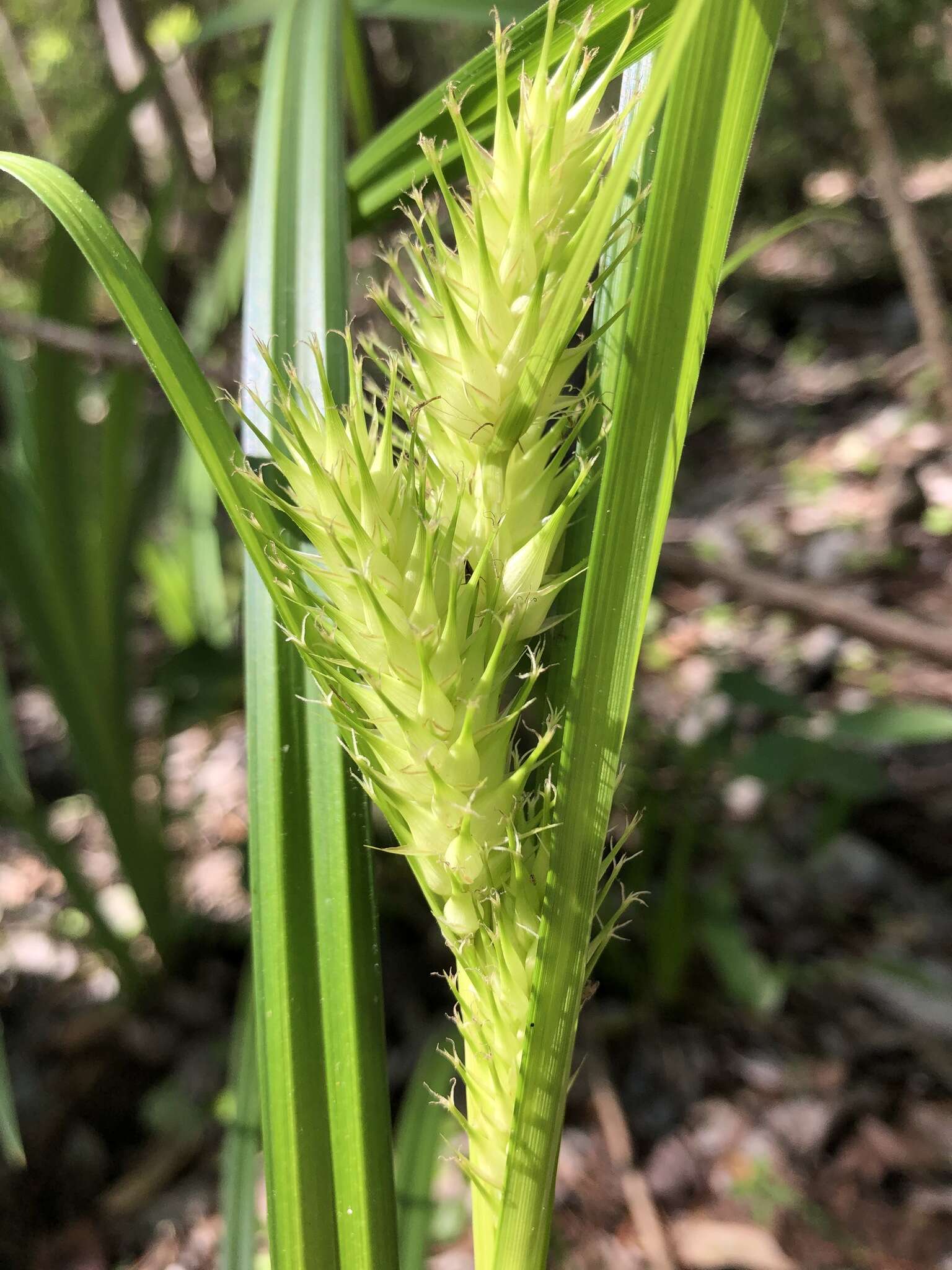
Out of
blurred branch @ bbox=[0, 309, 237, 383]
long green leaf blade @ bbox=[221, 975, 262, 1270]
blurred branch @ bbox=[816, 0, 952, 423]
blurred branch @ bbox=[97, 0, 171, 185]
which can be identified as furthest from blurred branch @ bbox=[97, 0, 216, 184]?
long green leaf blade @ bbox=[221, 975, 262, 1270]

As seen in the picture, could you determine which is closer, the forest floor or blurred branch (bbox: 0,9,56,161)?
the forest floor

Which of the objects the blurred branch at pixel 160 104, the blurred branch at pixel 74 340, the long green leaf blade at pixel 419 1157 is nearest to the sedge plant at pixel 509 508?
the long green leaf blade at pixel 419 1157

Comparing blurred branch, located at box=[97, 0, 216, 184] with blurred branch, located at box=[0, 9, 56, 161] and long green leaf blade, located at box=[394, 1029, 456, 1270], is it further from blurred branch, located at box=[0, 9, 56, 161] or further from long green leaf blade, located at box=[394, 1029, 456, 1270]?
long green leaf blade, located at box=[394, 1029, 456, 1270]

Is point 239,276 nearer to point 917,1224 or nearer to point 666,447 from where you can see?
point 666,447

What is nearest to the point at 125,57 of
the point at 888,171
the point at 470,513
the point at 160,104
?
the point at 160,104

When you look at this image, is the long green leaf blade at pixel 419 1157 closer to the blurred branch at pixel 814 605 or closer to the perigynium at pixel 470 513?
the perigynium at pixel 470 513

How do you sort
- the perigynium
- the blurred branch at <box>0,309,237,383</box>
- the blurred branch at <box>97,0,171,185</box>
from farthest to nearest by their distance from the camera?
the blurred branch at <box>97,0,171,185</box> → the blurred branch at <box>0,309,237,383</box> → the perigynium

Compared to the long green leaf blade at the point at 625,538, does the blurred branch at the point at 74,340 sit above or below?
above
